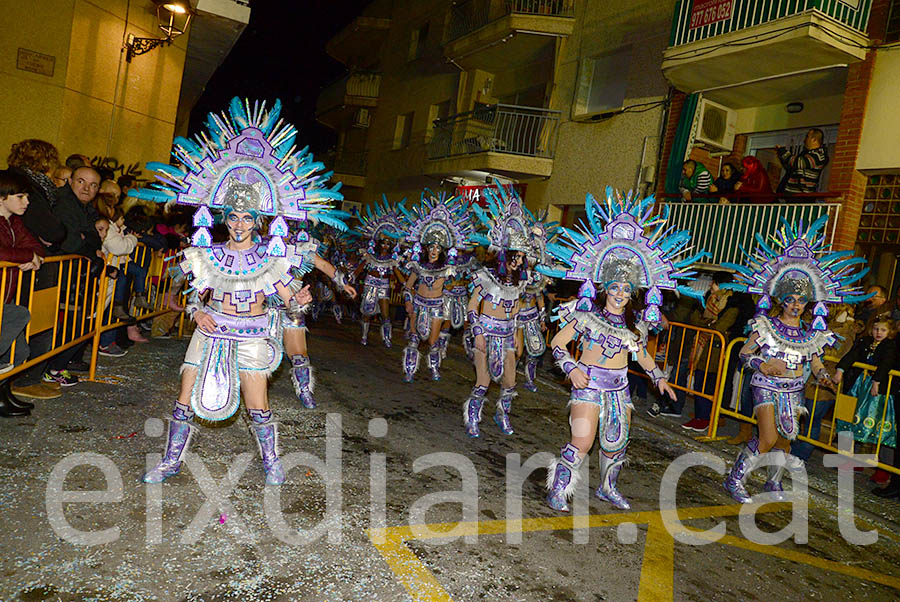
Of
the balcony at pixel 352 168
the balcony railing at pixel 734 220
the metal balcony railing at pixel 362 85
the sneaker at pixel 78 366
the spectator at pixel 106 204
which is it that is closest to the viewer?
the sneaker at pixel 78 366

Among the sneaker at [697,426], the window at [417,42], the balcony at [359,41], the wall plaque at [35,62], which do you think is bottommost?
the sneaker at [697,426]

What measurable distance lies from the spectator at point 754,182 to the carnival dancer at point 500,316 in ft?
20.2

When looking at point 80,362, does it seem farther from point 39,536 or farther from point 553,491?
point 553,491

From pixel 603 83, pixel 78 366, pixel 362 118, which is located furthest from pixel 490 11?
pixel 78 366

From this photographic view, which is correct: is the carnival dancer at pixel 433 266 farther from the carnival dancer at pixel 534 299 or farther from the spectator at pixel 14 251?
the spectator at pixel 14 251

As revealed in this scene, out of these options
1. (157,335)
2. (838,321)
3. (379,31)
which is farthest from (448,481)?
(379,31)

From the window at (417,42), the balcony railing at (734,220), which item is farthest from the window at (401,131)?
the balcony railing at (734,220)

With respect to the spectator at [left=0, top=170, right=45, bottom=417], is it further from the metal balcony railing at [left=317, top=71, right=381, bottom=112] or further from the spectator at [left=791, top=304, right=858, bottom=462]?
the metal balcony railing at [left=317, top=71, right=381, bottom=112]

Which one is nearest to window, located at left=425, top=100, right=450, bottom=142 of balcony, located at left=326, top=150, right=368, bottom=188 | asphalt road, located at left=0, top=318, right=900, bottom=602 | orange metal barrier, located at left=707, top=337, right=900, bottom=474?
balcony, located at left=326, top=150, right=368, bottom=188

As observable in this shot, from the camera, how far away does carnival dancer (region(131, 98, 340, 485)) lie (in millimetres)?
4203

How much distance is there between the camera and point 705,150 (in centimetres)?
1291

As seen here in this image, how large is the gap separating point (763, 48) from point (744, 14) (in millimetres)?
1061

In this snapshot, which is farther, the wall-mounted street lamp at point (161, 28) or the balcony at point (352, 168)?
the balcony at point (352, 168)

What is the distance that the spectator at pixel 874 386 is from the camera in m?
6.34
